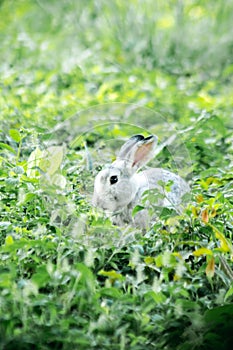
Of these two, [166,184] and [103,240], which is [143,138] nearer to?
[166,184]

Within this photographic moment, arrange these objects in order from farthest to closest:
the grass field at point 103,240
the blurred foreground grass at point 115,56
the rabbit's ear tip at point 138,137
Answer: the blurred foreground grass at point 115,56 → the rabbit's ear tip at point 138,137 → the grass field at point 103,240

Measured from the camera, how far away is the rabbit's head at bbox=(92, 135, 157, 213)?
9.83 ft

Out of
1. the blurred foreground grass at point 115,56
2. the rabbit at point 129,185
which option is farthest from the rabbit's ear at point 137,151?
the blurred foreground grass at point 115,56

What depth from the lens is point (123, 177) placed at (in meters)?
3.03

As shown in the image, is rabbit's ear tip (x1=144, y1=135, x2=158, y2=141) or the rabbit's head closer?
the rabbit's head

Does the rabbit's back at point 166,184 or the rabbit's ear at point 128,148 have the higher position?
the rabbit's ear at point 128,148

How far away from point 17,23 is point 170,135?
416cm

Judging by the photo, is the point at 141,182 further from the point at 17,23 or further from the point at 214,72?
the point at 17,23

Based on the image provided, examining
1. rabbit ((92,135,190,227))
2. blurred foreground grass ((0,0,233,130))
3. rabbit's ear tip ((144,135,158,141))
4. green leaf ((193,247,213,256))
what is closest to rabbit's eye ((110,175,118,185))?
rabbit ((92,135,190,227))

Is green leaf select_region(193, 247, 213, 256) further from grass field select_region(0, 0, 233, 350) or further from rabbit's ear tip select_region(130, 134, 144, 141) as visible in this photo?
rabbit's ear tip select_region(130, 134, 144, 141)

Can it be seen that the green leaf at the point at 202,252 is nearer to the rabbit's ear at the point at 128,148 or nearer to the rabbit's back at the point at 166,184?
the rabbit's back at the point at 166,184

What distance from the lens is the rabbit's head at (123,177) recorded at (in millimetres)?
2996

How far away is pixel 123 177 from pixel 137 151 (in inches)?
4.3

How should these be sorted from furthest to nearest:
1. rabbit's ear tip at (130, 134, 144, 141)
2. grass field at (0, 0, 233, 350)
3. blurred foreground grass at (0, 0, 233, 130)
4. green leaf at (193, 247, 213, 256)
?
blurred foreground grass at (0, 0, 233, 130)
rabbit's ear tip at (130, 134, 144, 141)
green leaf at (193, 247, 213, 256)
grass field at (0, 0, 233, 350)
